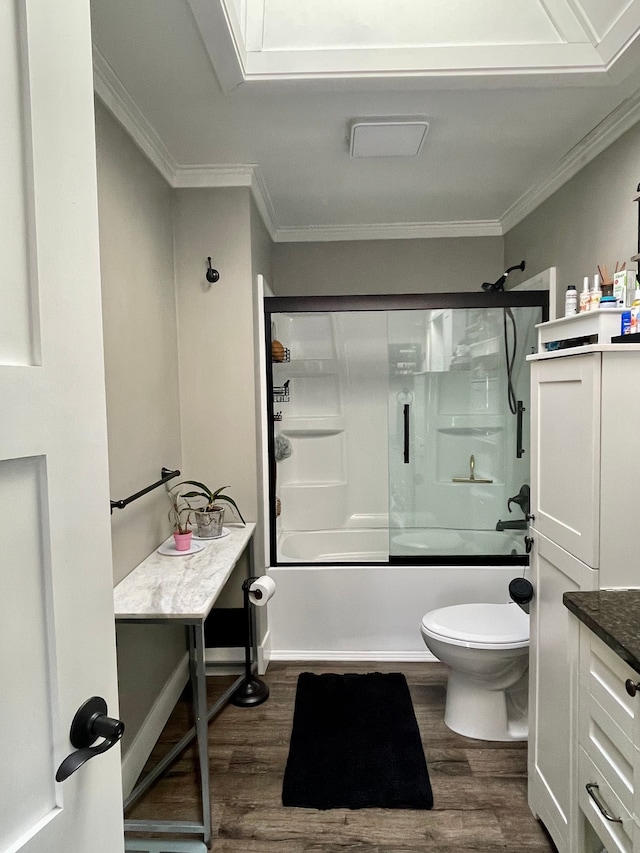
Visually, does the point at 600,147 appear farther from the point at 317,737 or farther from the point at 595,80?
the point at 317,737

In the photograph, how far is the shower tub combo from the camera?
113 inches

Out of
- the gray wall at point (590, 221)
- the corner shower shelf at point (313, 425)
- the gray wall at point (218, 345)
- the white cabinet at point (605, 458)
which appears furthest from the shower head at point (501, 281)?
the white cabinet at point (605, 458)

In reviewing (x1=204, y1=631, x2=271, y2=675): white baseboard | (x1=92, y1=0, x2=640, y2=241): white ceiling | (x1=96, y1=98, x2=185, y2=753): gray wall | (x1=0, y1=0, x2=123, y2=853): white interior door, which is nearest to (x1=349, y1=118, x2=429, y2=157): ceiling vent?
(x1=92, y1=0, x2=640, y2=241): white ceiling

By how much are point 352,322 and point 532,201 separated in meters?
1.23

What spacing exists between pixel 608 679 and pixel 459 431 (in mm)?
2059

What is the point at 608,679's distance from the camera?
3.93 ft

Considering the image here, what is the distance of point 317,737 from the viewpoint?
221 centimetres

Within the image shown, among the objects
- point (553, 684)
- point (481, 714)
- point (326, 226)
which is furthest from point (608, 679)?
point (326, 226)

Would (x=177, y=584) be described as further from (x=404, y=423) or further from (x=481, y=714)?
(x=404, y=423)

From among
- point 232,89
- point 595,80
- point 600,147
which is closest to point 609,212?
point 600,147

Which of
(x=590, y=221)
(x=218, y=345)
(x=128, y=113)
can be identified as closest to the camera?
(x=128, y=113)

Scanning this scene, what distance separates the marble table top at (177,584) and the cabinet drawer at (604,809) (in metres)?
1.07

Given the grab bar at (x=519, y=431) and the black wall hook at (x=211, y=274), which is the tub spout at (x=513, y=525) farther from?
the black wall hook at (x=211, y=274)

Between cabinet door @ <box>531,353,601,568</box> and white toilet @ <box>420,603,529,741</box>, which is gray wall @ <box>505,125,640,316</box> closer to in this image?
cabinet door @ <box>531,353,601,568</box>
